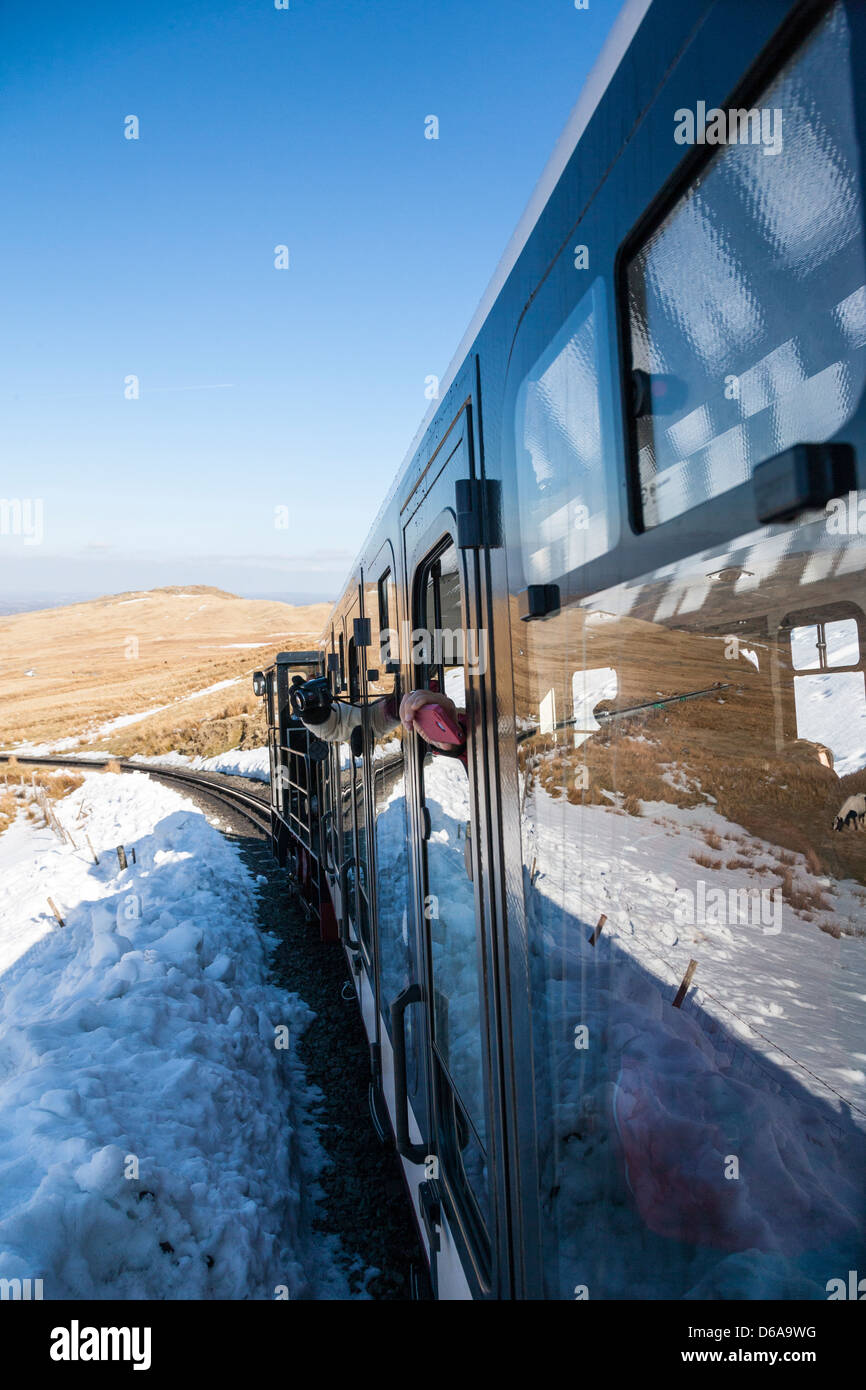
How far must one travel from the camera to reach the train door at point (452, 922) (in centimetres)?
186

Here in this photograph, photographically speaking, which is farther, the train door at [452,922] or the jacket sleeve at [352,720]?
the jacket sleeve at [352,720]

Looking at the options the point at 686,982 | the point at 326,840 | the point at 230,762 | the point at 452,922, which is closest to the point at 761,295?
the point at 686,982

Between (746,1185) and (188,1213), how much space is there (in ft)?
11.3

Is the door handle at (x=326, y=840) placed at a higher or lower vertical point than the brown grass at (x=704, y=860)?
lower

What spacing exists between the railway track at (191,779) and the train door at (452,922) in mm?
12488

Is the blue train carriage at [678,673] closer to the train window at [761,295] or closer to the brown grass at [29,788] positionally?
the train window at [761,295]

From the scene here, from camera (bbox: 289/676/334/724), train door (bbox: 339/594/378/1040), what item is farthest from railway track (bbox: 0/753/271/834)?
train door (bbox: 339/594/378/1040)

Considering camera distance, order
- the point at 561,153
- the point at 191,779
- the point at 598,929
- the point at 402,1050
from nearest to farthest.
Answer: the point at 598,929 → the point at 561,153 → the point at 402,1050 → the point at 191,779

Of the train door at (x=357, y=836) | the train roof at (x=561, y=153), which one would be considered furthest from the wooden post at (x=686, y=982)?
the train door at (x=357, y=836)

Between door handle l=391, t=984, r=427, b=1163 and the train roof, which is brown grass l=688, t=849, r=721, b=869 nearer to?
the train roof

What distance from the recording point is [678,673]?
996 millimetres

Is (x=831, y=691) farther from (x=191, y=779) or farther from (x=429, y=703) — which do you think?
(x=191, y=779)

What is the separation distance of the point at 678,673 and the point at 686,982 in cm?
42

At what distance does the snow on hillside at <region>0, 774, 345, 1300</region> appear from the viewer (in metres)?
3.10
